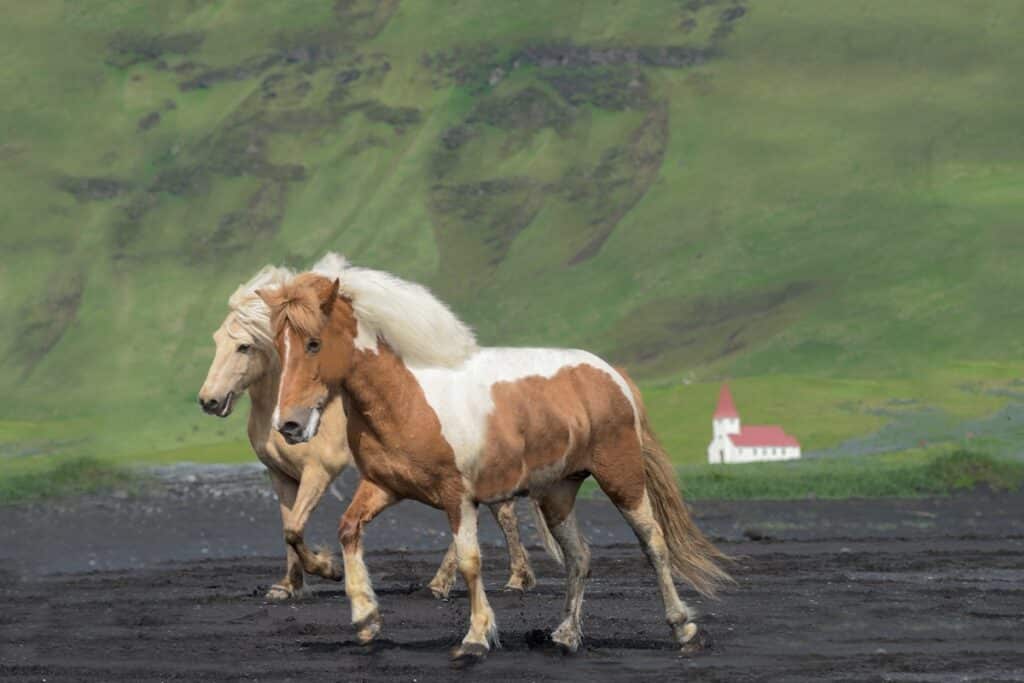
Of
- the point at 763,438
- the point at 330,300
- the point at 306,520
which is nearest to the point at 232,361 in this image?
the point at 306,520

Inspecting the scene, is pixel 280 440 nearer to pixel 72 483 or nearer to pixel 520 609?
pixel 520 609

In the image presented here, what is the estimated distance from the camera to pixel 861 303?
578ft

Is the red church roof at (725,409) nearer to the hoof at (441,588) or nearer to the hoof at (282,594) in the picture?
the hoof at (441,588)

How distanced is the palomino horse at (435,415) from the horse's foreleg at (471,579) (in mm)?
10

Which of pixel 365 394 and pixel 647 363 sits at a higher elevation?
pixel 365 394

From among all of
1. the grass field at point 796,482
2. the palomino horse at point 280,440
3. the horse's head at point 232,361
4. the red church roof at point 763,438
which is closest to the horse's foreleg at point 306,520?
the palomino horse at point 280,440

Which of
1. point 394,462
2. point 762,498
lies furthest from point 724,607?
point 762,498

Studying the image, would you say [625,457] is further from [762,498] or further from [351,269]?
[762,498]

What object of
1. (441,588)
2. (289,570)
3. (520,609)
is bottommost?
(441,588)

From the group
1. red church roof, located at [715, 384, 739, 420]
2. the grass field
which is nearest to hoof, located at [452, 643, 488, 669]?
the grass field

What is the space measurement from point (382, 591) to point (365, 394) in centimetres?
709

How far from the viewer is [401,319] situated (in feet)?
47.8

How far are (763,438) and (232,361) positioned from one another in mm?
55829

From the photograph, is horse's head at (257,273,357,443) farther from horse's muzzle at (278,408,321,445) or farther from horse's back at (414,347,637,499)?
horse's back at (414,347,637,499)
